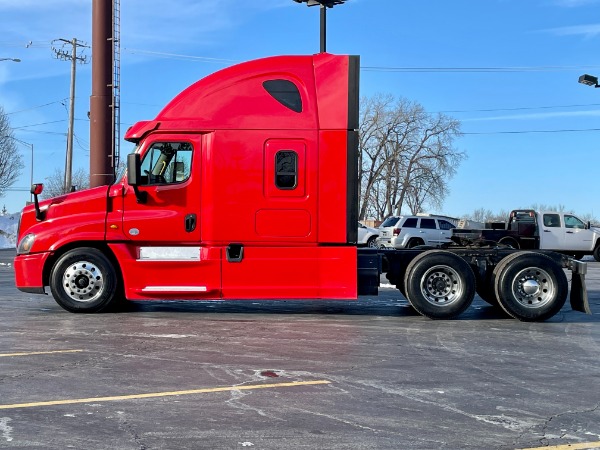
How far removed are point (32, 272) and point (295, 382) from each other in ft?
20.2

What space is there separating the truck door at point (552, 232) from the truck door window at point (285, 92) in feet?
66.3

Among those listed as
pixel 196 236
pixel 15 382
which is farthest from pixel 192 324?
pixel 15 382

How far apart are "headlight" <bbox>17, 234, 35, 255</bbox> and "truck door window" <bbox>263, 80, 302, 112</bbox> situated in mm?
4263

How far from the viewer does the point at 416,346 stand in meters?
9.09

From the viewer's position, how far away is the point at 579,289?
11641 millimetres

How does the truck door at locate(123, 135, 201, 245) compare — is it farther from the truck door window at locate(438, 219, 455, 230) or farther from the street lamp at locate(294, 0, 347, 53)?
the truck door window at locate(438, 219, 455, 230)

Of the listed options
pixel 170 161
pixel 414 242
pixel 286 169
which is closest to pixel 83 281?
pixel 170 161

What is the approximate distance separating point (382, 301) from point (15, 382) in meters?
8.71

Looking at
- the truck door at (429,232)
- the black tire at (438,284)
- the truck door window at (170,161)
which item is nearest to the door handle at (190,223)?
the truck door window at (170,161)

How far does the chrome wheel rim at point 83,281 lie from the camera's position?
37.3 ft

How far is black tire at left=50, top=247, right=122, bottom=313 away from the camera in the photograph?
11.4 m

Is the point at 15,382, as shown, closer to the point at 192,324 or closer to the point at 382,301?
the point at 192,324

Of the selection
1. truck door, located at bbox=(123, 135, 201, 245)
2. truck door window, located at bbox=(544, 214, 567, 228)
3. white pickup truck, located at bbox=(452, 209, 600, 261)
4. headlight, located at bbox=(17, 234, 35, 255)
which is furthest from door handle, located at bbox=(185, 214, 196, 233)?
truck door window, located at bbox=(544, 214, 567, 228)

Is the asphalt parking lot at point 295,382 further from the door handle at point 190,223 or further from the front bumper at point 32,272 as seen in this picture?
the door handle at point 190,223
